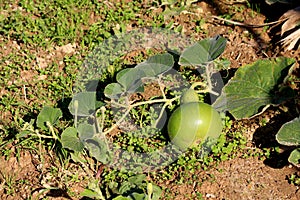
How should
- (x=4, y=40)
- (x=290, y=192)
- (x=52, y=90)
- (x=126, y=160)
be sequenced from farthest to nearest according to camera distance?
(x=4, y=40) < (x=52, y=90) < (x=126, y=160) < (x=290, y=192)

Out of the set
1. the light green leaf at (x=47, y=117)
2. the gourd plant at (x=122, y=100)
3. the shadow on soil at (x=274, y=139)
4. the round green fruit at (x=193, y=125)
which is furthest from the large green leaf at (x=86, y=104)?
the shadow on soil at (x=274, y=139)

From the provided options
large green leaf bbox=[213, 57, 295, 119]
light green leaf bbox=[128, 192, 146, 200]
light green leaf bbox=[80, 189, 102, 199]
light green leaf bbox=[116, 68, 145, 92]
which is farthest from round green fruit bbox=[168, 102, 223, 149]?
light green leaf bbox=[80, 189, 102, 199]

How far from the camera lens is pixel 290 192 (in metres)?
4.12

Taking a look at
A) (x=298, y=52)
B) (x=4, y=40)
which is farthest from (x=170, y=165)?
(x=4, y=40)

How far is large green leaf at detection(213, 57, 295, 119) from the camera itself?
4449 mm

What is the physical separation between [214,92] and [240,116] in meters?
0.35

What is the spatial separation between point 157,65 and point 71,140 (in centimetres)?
95

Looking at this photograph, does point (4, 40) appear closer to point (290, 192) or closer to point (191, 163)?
point (191, 163)

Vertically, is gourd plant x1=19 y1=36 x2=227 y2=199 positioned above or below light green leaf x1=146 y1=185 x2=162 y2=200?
above

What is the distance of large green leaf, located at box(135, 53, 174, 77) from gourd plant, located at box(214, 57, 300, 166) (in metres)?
0.48

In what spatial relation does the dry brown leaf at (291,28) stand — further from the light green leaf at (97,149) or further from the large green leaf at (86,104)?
the light green leaf at (97,149)

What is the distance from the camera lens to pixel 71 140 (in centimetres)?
414

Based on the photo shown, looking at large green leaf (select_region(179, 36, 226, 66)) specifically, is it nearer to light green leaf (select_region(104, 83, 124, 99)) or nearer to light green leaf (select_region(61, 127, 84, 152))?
light green leaf (select_region(104, 83, 124, 99))

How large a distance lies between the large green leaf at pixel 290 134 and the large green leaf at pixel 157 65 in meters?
1.03
